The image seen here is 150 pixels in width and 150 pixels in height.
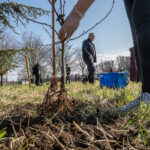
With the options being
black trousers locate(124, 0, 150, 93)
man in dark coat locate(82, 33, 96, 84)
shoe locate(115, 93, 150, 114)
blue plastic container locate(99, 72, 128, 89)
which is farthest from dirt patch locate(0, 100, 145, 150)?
man in dark coat locate(82, 33, 96, 84)

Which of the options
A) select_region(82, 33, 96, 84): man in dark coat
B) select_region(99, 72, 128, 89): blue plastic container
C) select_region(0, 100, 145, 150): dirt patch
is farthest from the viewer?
select_region(82, 33, 96, 84): man in dark coat

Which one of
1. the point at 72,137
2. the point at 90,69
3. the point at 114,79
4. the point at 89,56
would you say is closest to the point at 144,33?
the point at 72,137

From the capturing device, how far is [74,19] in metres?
0.99

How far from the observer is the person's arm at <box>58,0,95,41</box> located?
97 cm

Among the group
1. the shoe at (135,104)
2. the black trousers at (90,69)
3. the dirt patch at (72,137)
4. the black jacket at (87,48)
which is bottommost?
the dirt patch at (72,137)

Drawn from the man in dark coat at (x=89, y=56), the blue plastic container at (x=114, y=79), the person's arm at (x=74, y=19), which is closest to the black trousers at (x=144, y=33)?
the person's arm at (x=74, y=19)

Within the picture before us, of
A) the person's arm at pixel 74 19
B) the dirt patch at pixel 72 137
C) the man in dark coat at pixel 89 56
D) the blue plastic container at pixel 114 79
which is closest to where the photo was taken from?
the dirt patch at pixel 72 137

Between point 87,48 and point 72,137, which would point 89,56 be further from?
point 72,137

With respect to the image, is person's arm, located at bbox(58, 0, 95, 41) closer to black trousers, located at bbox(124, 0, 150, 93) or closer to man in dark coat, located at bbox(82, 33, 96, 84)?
black trousers, located at bbox(124, 0, 150, 93)

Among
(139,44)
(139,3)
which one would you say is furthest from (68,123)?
(139,3)

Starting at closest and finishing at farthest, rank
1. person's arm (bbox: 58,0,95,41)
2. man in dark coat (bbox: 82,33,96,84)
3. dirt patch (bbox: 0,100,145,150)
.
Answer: dirt patch (bbox: 0,100,145,150) → person's arm (bbox: 58,0,95,41) → man in dark coat (bbox: 82,33,96,84)

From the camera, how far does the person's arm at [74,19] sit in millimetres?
973

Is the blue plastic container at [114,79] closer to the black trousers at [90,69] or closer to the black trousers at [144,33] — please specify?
the black trousers at [90,69]

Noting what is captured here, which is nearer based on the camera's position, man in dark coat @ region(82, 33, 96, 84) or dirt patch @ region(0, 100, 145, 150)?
dirt patch @ region(0, 100, 145, 150)
